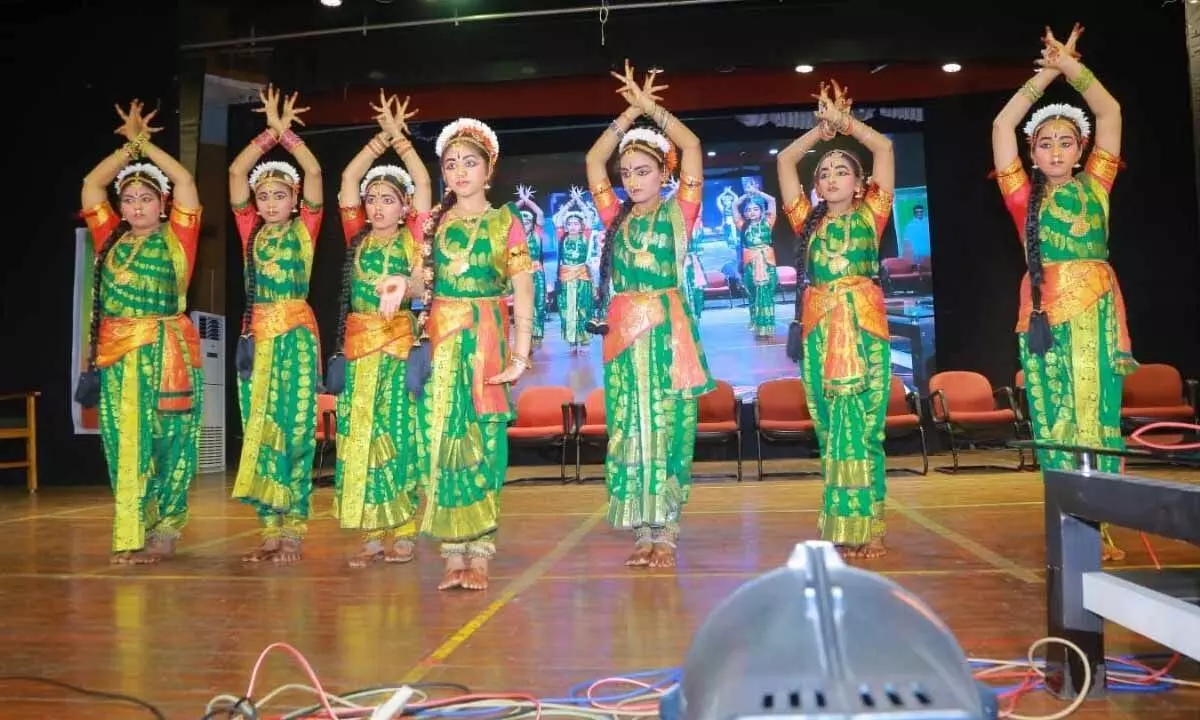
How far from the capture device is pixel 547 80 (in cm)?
966

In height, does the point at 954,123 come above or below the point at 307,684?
above

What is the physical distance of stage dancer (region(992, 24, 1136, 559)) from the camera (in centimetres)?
346

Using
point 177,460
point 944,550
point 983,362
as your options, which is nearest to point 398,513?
point 177,460

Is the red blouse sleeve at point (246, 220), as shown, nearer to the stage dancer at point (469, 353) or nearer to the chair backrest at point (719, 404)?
the stage dancer at point (469, 353)

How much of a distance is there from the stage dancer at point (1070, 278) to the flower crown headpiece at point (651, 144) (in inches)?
50.0

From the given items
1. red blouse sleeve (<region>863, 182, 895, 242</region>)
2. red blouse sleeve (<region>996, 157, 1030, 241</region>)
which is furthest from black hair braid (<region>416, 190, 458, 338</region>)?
red blouse sleeve (<region>996, 157, 1030, 241</region>)

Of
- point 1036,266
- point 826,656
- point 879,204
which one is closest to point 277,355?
point 879,204

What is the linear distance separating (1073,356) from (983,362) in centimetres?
701

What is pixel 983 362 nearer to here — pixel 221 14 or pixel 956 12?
pixel 956 12

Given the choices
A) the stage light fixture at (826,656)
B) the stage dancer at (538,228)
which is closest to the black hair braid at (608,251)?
the stage light fixture at (826,656)

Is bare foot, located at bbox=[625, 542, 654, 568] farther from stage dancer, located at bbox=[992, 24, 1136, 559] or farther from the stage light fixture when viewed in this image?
the stage light fixture

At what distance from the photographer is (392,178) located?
427cm

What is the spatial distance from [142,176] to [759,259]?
21.4 ft

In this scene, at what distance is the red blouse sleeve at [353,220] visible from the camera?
172 inches
